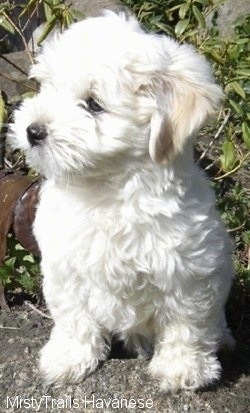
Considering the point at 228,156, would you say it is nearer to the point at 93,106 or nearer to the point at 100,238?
the point at 100,238

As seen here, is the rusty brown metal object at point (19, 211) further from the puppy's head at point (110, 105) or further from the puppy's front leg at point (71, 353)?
the puppy's head at point (110, 105)

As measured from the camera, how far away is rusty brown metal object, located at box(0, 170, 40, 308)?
3986mm

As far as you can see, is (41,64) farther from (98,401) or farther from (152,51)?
(98,401)

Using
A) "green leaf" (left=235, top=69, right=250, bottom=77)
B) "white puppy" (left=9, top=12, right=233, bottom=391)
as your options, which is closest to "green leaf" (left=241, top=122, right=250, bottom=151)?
"green leaf" (left=235, top=69, right=250, bottom=77)

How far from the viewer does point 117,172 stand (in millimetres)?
2982

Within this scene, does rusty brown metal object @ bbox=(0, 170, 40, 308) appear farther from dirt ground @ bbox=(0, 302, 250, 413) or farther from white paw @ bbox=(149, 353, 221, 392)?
white paw @ bbox=(149, 353, 221, 392)

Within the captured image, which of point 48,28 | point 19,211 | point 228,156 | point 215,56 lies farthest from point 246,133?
point 19,211

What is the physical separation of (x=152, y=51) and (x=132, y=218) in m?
0.60

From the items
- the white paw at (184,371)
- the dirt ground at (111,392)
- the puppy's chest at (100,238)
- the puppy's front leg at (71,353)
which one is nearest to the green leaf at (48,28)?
the puppy's chest at (100,238)

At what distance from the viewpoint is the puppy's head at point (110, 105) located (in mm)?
2875

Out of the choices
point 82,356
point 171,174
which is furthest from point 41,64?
point 82,356

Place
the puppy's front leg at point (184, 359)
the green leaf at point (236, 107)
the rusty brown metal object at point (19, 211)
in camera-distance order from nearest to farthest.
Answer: the puppy's front leg at point (184, 359)
the green leaf at point (236, 107)
the rusty brown metal object at point (19, 211)

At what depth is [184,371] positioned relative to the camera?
3469 mm

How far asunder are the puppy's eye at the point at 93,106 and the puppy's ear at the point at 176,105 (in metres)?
0.19
